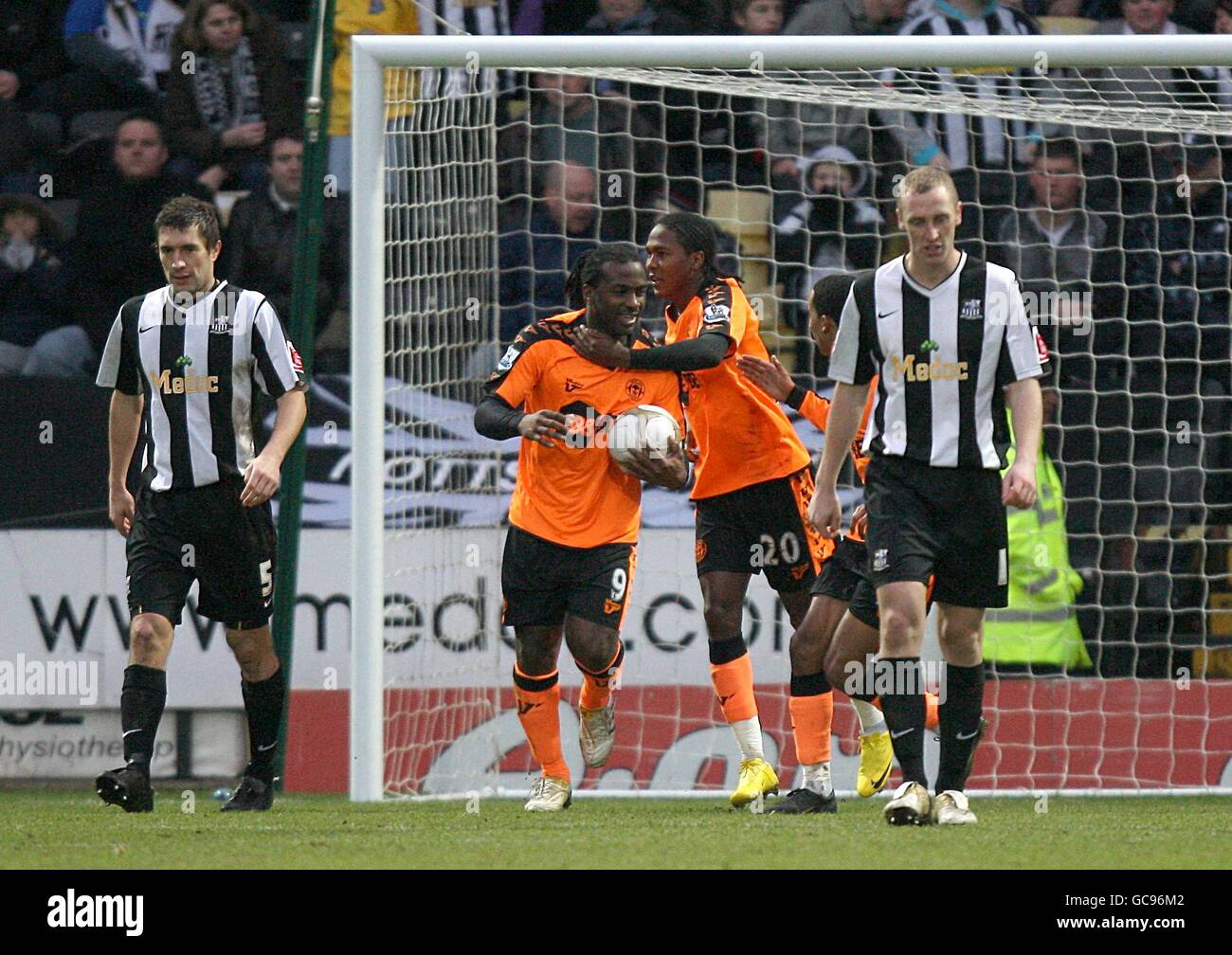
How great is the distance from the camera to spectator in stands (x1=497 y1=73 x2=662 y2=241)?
29.9 ft

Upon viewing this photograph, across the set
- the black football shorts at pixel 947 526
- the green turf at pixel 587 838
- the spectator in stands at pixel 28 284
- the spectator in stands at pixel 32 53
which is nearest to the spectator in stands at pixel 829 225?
the green turf at pixel 587 838

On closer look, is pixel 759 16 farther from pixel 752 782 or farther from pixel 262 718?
pixel 262 718

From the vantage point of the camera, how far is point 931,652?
313 inches

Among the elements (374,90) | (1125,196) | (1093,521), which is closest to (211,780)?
(374,90)

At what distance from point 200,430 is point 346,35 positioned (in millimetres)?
4242

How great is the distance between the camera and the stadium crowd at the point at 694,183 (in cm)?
855

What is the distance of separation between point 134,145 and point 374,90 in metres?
3.37

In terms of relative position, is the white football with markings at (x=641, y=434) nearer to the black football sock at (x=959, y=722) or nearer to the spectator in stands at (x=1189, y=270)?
the black football sock at (x=959, y=722)

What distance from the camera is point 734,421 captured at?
21.0 ft

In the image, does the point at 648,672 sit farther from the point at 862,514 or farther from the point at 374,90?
the point at 374,90

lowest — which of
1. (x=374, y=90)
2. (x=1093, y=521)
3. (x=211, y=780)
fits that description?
(x=211, y=780)

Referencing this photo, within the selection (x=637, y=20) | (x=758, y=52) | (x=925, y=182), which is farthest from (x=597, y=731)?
(x=637, y=20)

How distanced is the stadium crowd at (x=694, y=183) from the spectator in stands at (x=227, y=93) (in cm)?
1

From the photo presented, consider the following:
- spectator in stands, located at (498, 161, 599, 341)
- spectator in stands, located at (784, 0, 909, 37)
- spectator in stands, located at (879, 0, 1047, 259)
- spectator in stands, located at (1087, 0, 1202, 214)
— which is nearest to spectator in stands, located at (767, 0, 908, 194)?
spectator in stands, located at (784, 0, 909, 37)
